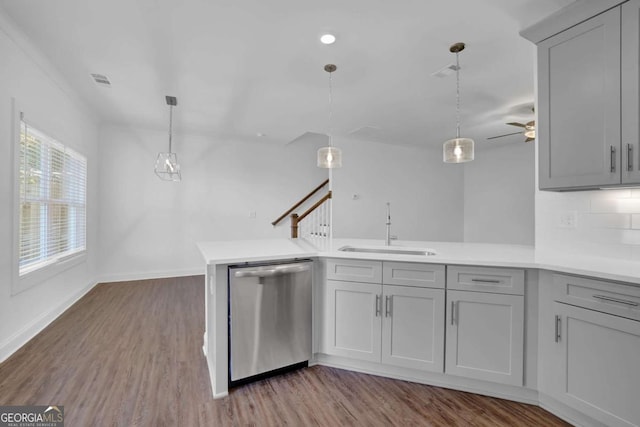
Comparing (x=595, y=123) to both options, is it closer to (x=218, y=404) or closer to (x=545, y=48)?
(x=545, y=48)

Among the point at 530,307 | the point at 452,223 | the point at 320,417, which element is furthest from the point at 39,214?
the point at 452,223

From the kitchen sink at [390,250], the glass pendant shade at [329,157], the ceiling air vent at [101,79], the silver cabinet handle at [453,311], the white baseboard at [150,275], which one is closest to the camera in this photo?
the silver cabinet handle at [453,311]

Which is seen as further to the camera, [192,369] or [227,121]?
[227,121]

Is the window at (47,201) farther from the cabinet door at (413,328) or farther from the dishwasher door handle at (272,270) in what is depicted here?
the cabinet door at (413,328)

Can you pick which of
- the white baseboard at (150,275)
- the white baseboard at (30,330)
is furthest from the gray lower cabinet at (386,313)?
the white baseboard at (150,275)

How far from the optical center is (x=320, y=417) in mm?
1742

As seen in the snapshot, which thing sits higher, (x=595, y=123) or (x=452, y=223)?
(x=595, y=123)

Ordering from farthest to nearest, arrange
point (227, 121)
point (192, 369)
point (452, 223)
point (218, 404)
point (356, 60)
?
point (452, 223), point (227, 121), point (356, 60), point (192, 369), point (218, 404)

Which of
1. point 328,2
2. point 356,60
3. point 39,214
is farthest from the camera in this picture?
point 39,214

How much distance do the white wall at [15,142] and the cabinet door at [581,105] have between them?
401 cm

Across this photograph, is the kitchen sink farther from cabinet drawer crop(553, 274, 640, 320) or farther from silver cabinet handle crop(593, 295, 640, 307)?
silver cabinet handle crop(593, 295, 640, 307)

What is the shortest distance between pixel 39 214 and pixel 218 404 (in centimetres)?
280

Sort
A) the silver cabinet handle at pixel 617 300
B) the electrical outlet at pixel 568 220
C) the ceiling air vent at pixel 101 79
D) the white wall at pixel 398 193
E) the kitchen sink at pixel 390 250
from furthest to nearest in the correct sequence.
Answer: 1. the white wall at pixel 398 193
2. the ceiling air vent at pixel 101 79
3. the kitchen sink at pixel 390 250
4. the electrical outlet at pixel 568 220
5. the silver cabinet handle at pixel 617 300

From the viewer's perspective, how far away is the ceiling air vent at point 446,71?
294cm
